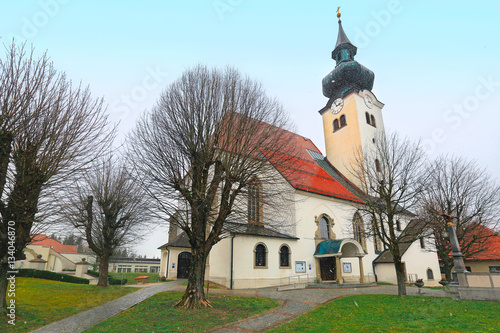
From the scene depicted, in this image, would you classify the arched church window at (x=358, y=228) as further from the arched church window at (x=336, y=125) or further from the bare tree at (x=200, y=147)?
the bare tree at (x=200, y=147)

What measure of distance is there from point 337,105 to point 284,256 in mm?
21797

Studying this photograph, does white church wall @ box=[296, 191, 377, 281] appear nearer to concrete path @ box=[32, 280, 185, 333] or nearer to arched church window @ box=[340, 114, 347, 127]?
arched church window @ box=[340, 114, 347, 127]

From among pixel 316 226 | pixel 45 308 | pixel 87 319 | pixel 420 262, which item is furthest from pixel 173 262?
pixel 420 262

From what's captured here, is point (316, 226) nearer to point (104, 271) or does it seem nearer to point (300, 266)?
point (300, 266)

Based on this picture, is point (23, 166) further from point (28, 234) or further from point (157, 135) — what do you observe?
point (157, 135)

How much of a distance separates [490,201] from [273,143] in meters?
19.3

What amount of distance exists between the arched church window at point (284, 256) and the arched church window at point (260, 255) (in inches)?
58.4

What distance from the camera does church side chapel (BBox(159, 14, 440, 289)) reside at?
1905cm

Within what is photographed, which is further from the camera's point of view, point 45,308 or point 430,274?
point 430,274

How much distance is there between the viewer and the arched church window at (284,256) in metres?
20.5

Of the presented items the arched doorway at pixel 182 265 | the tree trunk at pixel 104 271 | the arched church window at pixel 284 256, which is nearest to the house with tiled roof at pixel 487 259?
the arched church window at pixel 284 256

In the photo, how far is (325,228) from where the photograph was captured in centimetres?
2438

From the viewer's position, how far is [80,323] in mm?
8977

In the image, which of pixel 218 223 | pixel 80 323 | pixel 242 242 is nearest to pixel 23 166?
pixel 80 323
